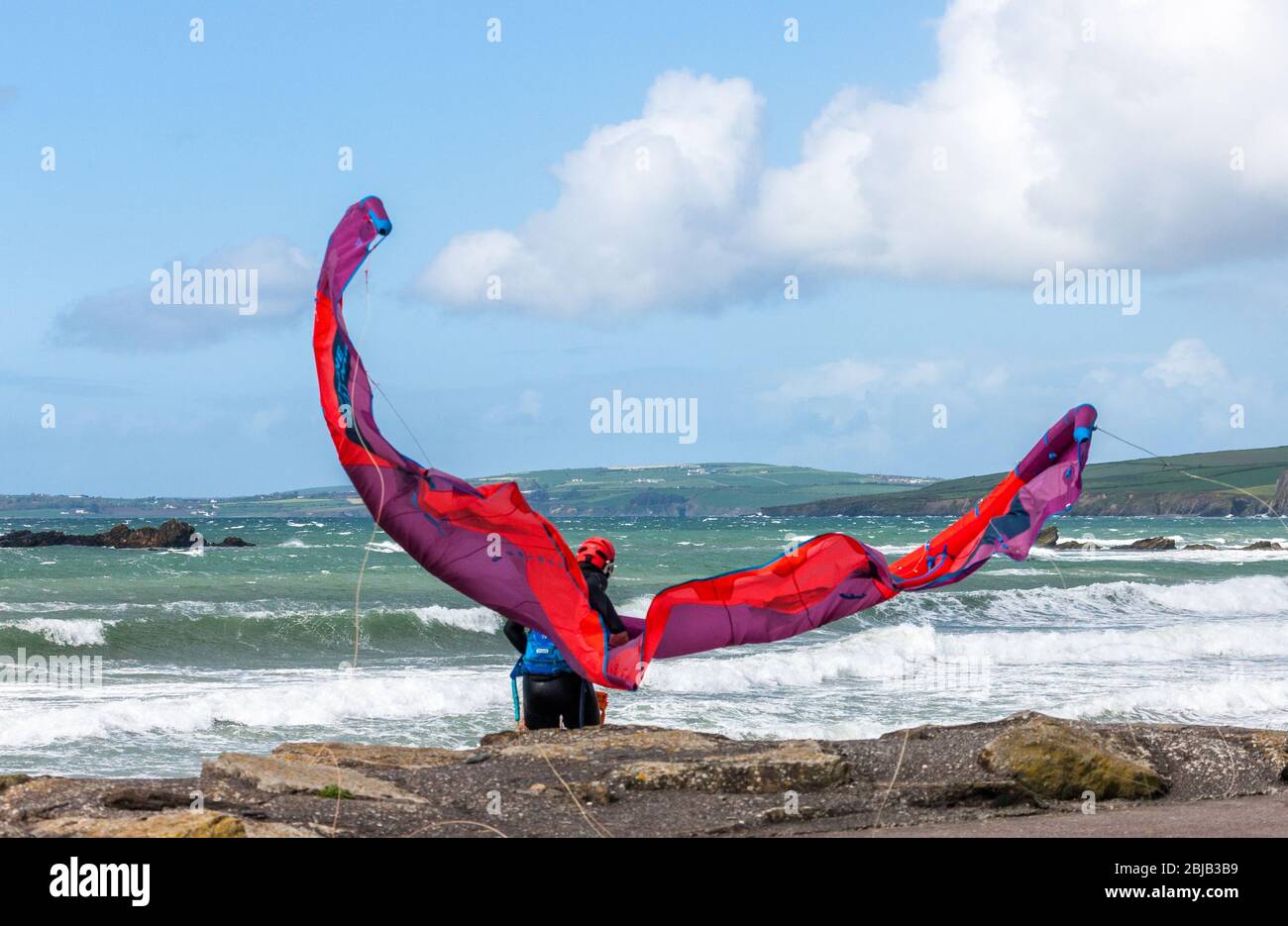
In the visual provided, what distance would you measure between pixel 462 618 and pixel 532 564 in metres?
23.8

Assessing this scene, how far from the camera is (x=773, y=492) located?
634 ft

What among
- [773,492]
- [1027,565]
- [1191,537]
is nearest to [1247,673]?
[1027,565]

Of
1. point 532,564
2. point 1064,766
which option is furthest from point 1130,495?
point 532,564

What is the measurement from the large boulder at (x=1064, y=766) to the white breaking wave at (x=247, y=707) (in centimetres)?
948

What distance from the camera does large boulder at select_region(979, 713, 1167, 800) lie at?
8797 mm

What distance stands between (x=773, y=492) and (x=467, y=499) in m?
187

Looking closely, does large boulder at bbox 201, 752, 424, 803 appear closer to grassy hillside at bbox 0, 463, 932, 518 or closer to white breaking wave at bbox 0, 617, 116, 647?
white breaking wave at bbox 0, 617, 116, 647

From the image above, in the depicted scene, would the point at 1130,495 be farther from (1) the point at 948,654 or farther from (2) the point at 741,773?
(2) the point at 741,773

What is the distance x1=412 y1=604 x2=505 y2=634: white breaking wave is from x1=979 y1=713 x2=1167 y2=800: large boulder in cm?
2151

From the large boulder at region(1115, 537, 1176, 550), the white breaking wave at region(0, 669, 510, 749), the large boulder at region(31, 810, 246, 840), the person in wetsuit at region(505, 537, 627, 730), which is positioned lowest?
the large boulder at region(1115, 537, 1176, 550)

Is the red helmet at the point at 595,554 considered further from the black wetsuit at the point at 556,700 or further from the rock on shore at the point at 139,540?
the rock on shore at the point at 139,540

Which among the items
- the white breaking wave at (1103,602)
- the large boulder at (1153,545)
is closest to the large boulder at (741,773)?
the white breaking wave at (1103,602)

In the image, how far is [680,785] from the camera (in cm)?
866

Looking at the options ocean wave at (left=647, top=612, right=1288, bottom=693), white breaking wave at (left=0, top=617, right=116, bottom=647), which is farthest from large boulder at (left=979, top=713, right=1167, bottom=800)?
white breaking wave at (left=0, top=617, right=116, bottom=647)
